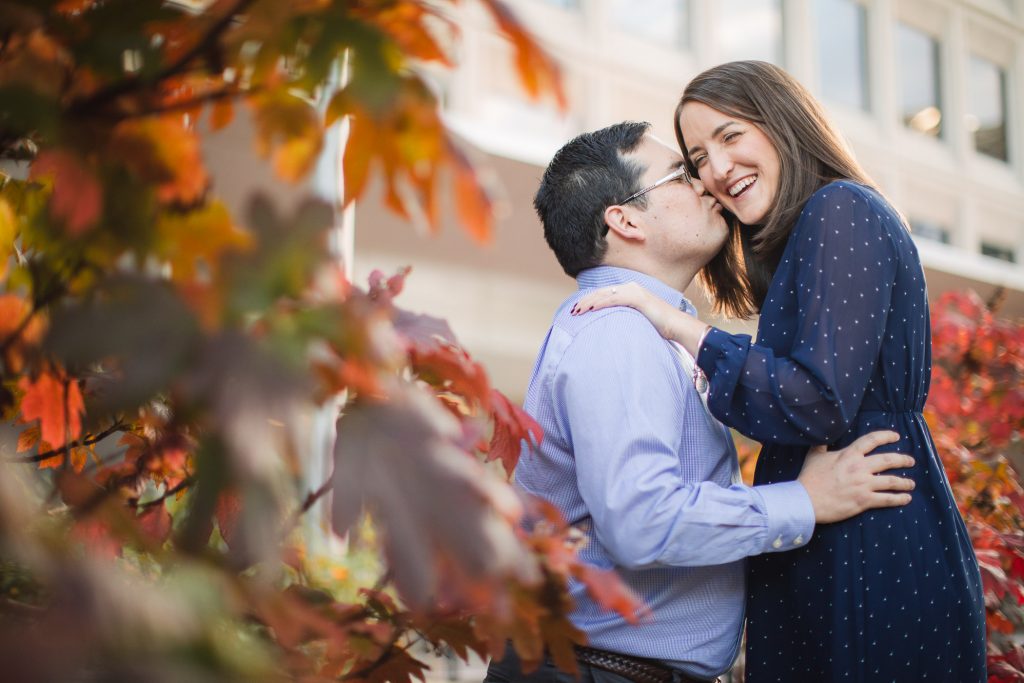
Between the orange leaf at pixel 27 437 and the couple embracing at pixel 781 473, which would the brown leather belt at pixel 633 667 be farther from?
the orange leaf at pixel 27 437

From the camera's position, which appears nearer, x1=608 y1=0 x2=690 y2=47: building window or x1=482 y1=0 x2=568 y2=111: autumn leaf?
x1=482 y1=0 x2=568 y2=111: autumn leaf

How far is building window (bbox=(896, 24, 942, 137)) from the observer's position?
11641mm

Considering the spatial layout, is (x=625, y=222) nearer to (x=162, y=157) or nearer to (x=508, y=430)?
(x=508, y=430)

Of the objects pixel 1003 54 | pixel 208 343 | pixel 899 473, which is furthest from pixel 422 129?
pixel 1003 54

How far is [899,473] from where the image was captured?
1.82 meters

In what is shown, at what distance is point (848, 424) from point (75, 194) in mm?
1376

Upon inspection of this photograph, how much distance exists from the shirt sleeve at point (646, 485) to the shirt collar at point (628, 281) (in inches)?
13.2

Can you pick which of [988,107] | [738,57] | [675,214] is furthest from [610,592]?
[988,107]

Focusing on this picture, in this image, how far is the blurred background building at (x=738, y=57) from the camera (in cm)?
709

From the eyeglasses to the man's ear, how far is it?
0.08ft

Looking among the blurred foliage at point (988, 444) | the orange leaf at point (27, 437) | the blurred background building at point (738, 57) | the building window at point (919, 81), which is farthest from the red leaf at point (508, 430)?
the building window at point (919, 81)

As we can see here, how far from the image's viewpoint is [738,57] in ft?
32.1

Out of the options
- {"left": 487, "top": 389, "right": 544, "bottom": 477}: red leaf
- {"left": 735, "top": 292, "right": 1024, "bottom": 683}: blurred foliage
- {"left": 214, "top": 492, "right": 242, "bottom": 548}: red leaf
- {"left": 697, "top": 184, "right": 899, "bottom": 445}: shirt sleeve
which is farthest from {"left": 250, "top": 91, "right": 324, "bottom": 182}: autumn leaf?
{"left": 735, "top": 292, "right": 1024, "bottom": 683}: blurred foliage

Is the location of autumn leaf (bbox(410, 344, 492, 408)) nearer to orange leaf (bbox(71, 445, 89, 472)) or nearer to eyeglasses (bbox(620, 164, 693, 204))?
orange leaf (bbox(71, 445, 89, 472))
